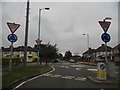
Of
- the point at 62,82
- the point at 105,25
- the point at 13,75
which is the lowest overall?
the point at 62,82

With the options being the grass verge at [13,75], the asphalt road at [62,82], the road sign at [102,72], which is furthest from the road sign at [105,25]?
the grass verge at [13,75]

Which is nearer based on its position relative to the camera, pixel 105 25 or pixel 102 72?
pixel 102 72

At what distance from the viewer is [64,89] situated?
23.5 ft

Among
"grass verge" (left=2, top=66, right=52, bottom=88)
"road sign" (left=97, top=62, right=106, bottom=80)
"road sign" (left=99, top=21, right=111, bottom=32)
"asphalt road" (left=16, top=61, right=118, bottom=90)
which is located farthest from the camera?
"road sign" (left=99, top=21, right=111, bottom=32)

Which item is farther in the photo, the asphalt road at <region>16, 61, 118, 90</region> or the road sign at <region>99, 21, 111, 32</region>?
the road sign at <region>99, 21, 111, 32</region>

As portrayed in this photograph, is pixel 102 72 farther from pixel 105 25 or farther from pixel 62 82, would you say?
pixel 105 25

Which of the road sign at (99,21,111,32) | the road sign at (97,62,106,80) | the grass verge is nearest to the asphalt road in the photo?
the road sign at (97,62,106,80)

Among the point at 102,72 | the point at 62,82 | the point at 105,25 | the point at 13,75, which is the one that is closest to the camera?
the point at 62,82

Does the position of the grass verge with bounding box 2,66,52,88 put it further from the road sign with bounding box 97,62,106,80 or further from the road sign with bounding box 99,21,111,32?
the road sign with bounding box 99,21,111,32

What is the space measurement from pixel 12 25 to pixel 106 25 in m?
6.33

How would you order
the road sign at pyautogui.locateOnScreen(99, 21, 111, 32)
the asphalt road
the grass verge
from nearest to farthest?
the asphalt road, the grass verge, the road sign at pyautogui.locateOnScreen(99, 21, 111, 32)

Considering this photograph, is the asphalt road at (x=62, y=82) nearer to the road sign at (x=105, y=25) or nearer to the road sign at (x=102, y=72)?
the road sign at (x=102, y=72)

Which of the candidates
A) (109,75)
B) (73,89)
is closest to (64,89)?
(73,89)

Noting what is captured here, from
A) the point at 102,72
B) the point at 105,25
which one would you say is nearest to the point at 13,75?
the point at 102,72
